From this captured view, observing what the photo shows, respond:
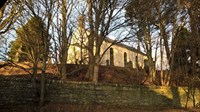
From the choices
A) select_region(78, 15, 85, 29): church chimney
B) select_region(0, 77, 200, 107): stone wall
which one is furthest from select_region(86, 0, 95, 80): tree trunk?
select_region(0, 77, 200, 107): stone wall

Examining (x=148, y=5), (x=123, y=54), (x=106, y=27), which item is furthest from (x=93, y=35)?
(x=123, y=54)

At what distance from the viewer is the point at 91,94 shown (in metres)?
15.7

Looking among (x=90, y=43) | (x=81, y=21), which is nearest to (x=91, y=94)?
(x=90, y=43)

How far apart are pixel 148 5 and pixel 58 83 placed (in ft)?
25.8

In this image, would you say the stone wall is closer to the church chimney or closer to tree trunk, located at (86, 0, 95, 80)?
tree trunk, located at (86, 0, 95, 80)

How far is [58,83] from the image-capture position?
14922 millimetres

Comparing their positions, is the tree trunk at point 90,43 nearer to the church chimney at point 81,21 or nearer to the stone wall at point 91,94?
the church chimney at point 81,21

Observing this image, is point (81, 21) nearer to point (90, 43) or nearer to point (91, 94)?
point (90, 43)

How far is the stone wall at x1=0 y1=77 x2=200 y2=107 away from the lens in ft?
44.7

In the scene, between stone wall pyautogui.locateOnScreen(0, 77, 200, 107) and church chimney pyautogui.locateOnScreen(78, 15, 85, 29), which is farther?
church chimney pyautogui.locateOnScreen(78, 15, 85, 29)

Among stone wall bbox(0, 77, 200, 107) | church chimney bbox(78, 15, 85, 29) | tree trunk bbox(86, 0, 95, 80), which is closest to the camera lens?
stone wall bbox(0, 77, 200, 107)

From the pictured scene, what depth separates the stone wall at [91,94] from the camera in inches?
537

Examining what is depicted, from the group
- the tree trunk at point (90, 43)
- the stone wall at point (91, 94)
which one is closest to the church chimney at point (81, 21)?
the tree trunk at point (90, 43)

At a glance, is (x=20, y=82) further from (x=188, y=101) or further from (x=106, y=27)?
(x=188, y=101)
